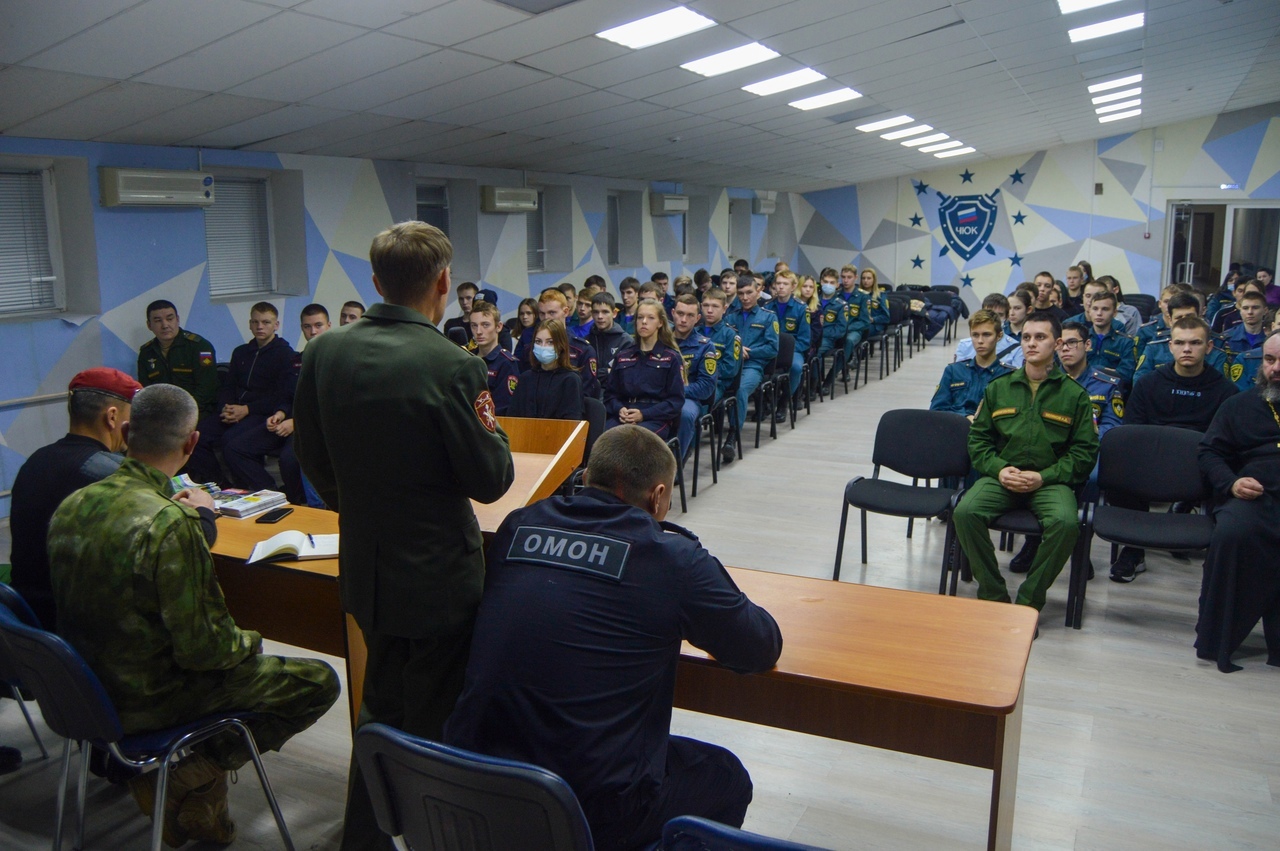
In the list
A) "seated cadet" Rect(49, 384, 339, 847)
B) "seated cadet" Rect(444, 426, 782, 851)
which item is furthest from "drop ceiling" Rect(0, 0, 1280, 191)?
"seated cadet" Rect(444, 426, 782, 851)

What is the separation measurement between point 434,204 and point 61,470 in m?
7.44

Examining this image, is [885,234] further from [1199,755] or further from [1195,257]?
[1199,755]

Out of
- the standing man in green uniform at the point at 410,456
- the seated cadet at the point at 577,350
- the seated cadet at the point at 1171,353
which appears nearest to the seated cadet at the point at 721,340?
the seated cadet at the point at 577,350

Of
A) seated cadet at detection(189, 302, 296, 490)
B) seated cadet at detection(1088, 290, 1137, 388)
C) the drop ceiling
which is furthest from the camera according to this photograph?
seated cadet at detection(1088, 290, 1137, 388)

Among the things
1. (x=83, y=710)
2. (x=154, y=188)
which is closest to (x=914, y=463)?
(x=83, y=710)

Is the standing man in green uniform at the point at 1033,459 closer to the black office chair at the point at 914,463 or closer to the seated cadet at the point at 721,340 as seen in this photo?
the black office chair at the point at 914,463

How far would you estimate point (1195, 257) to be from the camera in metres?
15.7

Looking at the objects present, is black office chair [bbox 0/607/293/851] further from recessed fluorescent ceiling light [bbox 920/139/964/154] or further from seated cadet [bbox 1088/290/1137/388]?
recessed fluorescent ceiling light [bbox 920/139/964/154]

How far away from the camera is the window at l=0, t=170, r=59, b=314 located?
5965 mm

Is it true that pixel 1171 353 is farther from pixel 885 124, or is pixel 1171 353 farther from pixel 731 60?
pixel 885 124

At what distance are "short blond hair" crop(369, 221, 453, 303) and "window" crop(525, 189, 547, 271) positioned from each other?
9583 mm

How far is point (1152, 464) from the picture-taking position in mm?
4359

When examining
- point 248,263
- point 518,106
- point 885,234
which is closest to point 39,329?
point 248,263

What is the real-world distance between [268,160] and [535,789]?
22.3 ft
